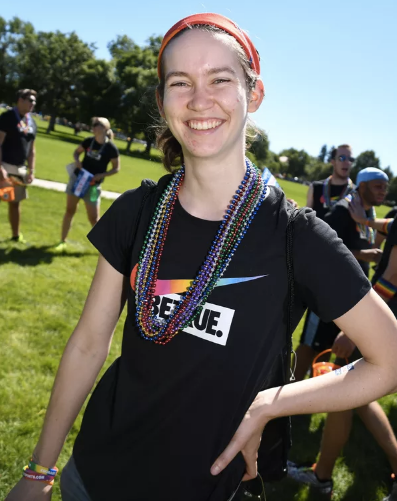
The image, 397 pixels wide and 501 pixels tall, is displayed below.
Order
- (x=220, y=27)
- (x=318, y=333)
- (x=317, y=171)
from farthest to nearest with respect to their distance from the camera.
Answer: (x=317, y=171)
(x=318, y=333)
(x=220, y=27)

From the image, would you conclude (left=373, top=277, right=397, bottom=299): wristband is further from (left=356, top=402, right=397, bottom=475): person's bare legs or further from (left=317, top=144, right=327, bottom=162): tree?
(left=317, top=144, right=327, bottom=162): tree

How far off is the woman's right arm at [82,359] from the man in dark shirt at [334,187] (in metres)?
4.25

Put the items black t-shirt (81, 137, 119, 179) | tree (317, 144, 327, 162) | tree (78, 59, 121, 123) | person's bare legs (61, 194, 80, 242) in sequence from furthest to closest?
tree (317, 144, 327, 162) < tree (78, 59, 121, 123) < black t-shirt (81, 137, 119, 179) < person's bare legs (61, 194, 80, 242)

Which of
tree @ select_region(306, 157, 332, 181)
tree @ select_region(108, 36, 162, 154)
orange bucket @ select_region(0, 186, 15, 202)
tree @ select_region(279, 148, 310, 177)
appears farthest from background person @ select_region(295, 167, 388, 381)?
tree @ select_region(279, 148, 310, 177)

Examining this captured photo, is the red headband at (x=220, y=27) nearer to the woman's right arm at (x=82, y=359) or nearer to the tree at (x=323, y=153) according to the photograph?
the woman's right arm at (x=82, y=359)

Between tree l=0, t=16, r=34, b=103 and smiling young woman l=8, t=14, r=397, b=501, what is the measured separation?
65.4 metres

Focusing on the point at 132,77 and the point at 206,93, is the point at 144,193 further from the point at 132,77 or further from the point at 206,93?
the point at 132,77

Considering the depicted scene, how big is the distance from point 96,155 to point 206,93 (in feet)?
21.1

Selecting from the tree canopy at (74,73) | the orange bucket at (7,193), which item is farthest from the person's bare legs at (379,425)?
the tree canopy at (74,73)

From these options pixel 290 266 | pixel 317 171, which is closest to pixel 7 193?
pixel 290 266

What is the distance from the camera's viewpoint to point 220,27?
1.41 metres

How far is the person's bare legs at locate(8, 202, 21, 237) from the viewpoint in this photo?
7027mm

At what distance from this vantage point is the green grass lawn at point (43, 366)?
128 inches

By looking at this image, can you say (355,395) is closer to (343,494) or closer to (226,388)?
(226,388)
